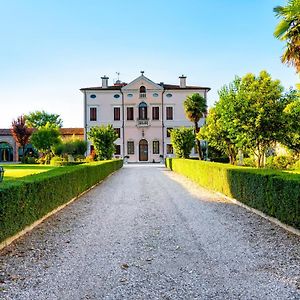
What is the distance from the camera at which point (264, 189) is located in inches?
362

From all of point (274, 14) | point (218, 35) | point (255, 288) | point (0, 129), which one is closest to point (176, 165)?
point (218, 35)

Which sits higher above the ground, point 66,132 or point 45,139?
point 66,132

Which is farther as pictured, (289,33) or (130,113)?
(130,113)

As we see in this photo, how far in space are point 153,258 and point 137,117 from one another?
42.8 m

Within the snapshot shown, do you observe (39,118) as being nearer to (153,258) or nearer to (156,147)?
(156,147)

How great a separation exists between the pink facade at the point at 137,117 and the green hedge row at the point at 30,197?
116 ft

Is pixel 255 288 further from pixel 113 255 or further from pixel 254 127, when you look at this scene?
pixel 254 127

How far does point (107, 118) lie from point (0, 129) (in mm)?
15389

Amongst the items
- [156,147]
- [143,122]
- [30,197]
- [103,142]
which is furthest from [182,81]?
[30,197]

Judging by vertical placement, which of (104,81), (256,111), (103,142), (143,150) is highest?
(104,81)

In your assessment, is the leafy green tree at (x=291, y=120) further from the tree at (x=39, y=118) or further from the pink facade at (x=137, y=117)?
the tree at (x=39, y=118)

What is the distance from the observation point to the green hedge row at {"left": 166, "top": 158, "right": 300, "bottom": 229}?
7562 mm

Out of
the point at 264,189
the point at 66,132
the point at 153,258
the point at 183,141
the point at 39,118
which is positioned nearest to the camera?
the point at 153,258

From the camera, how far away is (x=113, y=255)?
20.1ft
